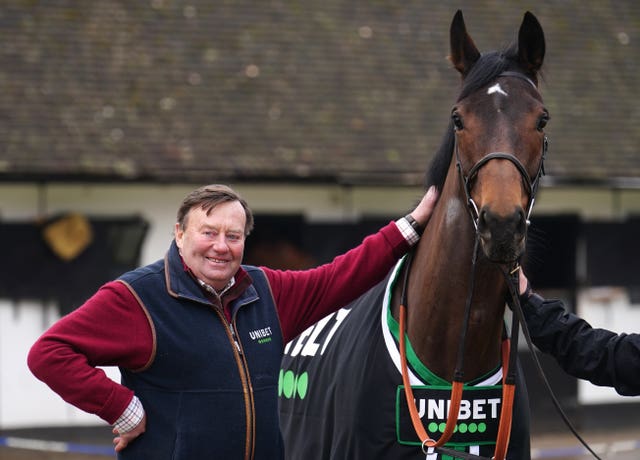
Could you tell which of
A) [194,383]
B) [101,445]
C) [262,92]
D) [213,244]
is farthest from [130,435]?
[262,92]

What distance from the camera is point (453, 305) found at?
10.8 ft

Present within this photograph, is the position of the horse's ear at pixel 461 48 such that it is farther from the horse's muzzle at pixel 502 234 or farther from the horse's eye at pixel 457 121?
the horse's muzzle at pixel 502 234

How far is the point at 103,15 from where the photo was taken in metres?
11.0

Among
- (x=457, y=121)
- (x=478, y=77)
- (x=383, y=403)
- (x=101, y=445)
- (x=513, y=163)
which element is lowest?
(x=383, y=403)

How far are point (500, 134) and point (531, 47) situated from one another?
449 mm

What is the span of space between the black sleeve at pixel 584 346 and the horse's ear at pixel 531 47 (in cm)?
82

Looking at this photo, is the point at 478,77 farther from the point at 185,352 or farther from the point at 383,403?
the point at 185,352

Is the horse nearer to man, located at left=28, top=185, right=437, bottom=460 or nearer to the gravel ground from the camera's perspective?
man, located at left=28, top=185, right=437, bottom=460

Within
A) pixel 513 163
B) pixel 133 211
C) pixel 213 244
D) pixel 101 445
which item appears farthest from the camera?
pixel 133 211

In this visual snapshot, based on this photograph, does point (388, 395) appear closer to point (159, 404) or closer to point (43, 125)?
point (159, 404)

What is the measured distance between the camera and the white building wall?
962 cm

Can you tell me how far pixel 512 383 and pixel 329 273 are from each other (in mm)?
769

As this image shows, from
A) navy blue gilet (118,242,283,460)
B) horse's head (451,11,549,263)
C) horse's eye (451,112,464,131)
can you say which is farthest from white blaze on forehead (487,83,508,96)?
navy blue gilet (118,242,283,460)

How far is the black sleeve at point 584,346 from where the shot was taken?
3.44 metres
